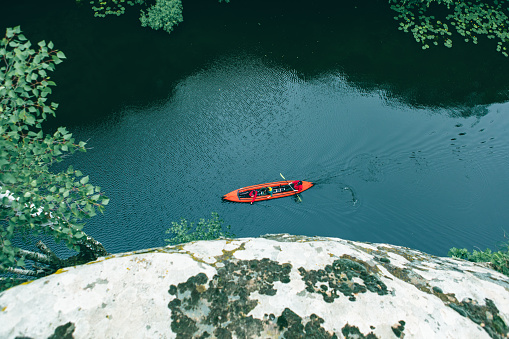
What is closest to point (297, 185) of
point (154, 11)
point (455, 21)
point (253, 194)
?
point (253, 194)

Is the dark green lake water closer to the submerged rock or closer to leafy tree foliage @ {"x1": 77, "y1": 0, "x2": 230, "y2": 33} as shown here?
leafy tree foliage @ {"x1": 77, "y1": 0, "x2": 230, "y2": 33}

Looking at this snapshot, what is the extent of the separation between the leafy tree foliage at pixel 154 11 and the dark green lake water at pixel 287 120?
97 cm

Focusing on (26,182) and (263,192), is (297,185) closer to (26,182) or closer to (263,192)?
(263,192)

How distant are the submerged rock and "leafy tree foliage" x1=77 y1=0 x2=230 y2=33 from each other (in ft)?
75.6

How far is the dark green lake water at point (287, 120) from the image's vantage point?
18.6 metres

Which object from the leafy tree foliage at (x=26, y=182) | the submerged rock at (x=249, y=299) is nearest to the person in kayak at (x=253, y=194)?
the leafy tree foliage at (x=26, y=182)

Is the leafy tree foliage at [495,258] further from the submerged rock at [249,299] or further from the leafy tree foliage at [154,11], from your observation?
the leafy tree foliage at [154,11]

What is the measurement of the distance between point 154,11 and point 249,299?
82.5 feet

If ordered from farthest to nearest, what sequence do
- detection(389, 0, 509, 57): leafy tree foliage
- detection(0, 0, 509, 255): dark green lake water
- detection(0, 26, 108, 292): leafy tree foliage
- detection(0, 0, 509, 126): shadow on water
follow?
detection(389, 0, 509, 57): leafy tree foliage < detection(0, 0, 509, 126): shadow on water < detection(0, 0, 509, 255): dark green lake water < detection(0, 26, 108, 292): leafy tree foliage

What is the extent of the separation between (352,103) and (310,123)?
3.66 m

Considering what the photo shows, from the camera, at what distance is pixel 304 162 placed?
68.1 feet

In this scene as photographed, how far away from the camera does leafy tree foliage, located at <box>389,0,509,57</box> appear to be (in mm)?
26438

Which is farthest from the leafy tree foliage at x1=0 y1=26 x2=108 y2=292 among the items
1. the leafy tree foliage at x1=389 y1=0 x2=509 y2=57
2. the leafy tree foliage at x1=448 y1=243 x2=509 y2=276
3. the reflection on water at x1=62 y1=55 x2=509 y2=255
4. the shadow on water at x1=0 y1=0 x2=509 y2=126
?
the leafy tree foliage at x1=389 y1=0 x2=509 y2=57

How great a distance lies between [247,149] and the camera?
2109 centimetres
